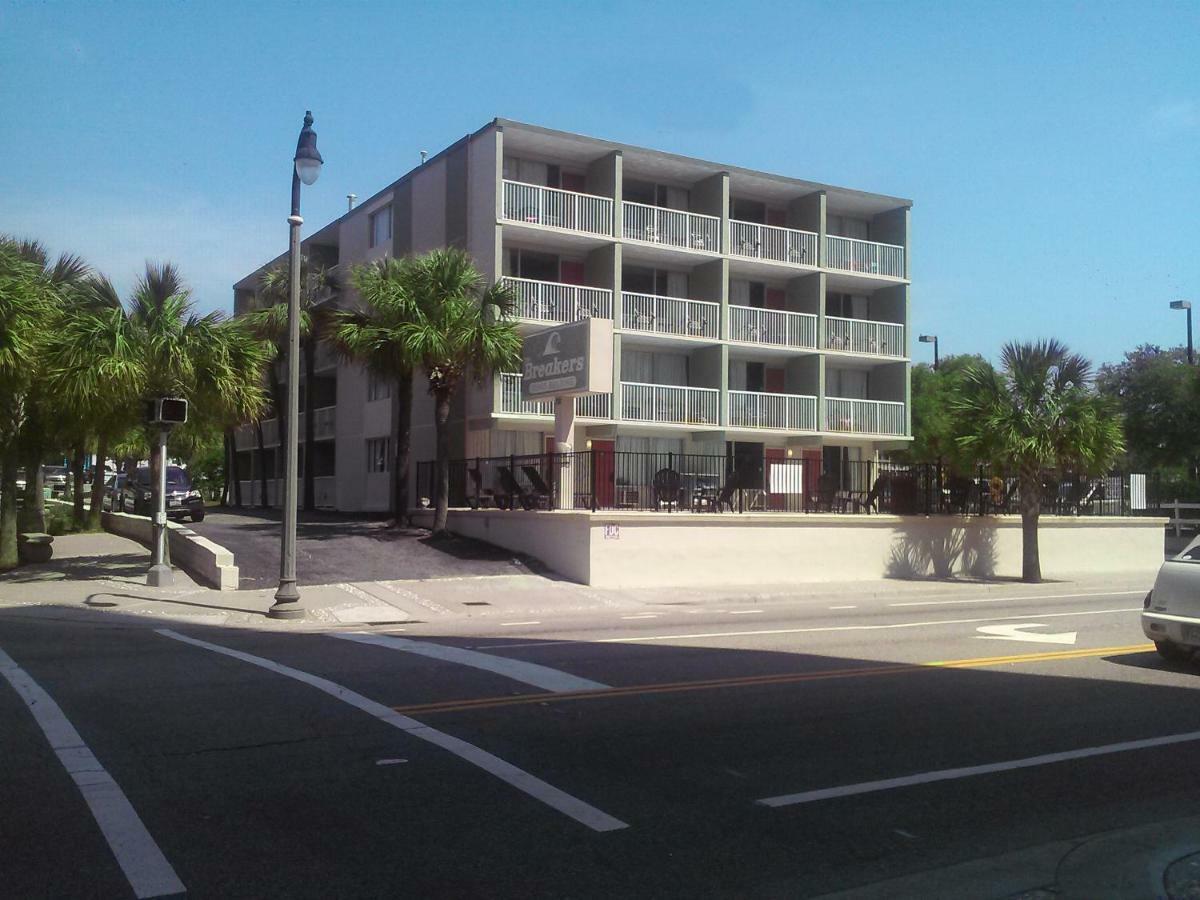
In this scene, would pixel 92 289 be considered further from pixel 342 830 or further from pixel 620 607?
pixel 342 830

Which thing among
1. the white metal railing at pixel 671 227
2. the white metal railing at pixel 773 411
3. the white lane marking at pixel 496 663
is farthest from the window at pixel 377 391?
the white lane marking at pixel 496 663

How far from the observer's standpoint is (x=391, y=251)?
1410 inches

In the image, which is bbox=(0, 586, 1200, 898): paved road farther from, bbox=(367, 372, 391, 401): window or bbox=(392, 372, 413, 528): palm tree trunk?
bbox=(367, 372, 391, 401): window

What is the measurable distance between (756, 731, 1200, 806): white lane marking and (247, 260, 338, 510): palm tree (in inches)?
1166

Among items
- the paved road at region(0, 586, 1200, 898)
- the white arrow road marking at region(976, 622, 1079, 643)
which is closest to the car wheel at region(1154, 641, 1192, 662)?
the paved road at region(0, 586, 1200, 898)

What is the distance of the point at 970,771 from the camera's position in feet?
23.9

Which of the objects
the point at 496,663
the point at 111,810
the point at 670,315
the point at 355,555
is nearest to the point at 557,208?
the point at 670,315

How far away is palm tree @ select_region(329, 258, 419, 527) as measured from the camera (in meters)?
24.8

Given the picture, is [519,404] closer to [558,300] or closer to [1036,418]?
[558,300]

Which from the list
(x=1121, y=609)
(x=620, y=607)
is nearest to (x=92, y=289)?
(x=620, y=607)

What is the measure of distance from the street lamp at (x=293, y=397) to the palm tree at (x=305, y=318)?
1741 cm

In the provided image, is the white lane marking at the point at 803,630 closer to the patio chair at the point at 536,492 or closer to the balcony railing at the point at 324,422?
the patio chair at the point at 536,492

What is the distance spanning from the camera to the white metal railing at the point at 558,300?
3069 cm

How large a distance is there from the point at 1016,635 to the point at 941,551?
12869 millimetres
